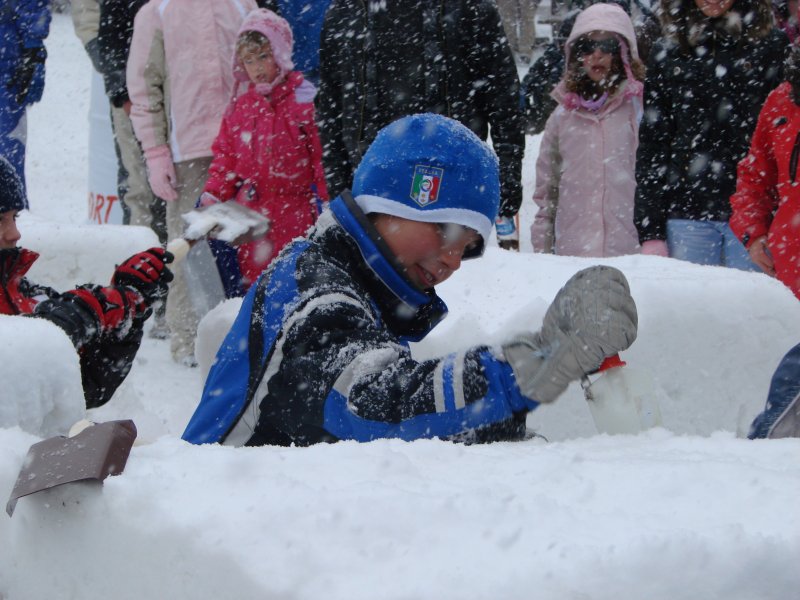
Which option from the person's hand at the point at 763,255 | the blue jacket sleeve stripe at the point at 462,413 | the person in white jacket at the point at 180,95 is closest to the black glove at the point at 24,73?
the person in white jacket at the point at 180,95

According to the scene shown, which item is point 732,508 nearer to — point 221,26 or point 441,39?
point 441,39

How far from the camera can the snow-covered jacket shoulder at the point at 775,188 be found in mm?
3609

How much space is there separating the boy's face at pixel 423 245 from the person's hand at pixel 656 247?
7.40 feet

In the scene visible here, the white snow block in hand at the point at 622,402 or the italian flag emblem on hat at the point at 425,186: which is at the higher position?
the italian flag emblem on hat at the point at 425,186

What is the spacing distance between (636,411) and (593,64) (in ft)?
10.1

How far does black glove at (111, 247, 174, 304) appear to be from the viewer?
3.34 meters

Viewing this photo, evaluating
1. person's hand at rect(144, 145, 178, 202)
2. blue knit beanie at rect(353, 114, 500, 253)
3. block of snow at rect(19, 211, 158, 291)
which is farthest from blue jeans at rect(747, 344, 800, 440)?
person's hand at rect(144, 145, 178, 202)

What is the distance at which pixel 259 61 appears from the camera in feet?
15.2

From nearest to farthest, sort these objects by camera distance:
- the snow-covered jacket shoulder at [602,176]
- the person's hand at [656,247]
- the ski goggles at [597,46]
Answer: the person's hand at [656,247] → the ski goggles at [597,46] → the snow-covered jacket shoulder at [602,176]

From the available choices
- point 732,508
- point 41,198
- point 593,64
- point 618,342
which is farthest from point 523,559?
point 41,198

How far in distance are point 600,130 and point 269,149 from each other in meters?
1.50

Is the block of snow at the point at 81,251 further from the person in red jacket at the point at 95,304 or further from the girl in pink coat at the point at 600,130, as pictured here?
the girl in pink coat at the point at 600,130

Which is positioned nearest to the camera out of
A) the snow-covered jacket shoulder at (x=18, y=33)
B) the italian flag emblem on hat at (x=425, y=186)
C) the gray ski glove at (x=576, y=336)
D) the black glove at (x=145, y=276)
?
the gray ski glove at (x=576, y=336)

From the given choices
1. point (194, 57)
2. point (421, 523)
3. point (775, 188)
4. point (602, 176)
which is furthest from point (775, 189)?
point (421, 523)
